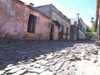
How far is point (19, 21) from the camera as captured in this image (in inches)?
274

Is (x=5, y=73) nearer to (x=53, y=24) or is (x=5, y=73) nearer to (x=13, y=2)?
(x=13, y=2)

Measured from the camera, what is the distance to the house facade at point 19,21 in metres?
5.73

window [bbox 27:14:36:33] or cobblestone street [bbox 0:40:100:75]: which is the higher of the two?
window [bbox 27:14:36:33]

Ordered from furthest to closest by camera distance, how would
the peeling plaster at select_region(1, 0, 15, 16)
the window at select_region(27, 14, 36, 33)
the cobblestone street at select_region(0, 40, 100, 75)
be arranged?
the window at select_region(27, 14, 36, 33) < the peeling plaster at select_region(1, 0, 15, 16) < the cobblestone street at select_region(0, 40, 100, 75)

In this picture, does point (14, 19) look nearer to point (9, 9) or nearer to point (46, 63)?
point (9, 9)

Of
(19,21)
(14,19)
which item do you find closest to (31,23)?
(19,21)

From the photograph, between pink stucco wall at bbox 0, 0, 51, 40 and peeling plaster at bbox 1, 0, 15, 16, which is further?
peeling plaster at bbox 1, 0, 15, 16

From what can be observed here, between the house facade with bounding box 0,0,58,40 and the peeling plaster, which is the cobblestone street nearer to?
the house facade with bounding box 0,0,58,40

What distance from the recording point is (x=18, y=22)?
22.5 feet

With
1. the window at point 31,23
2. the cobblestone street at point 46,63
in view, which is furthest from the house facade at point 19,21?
the cobblestone street at point 46,63

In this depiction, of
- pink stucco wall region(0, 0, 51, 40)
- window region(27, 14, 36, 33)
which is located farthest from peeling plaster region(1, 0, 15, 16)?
window region(27, 14, 36, 33)

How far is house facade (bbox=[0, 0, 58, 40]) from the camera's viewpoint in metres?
5.73

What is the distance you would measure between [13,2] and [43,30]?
4604 millimetres

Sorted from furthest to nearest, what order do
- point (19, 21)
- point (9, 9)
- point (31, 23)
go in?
point (31, 23), point (19, 21), point (9, 9)
